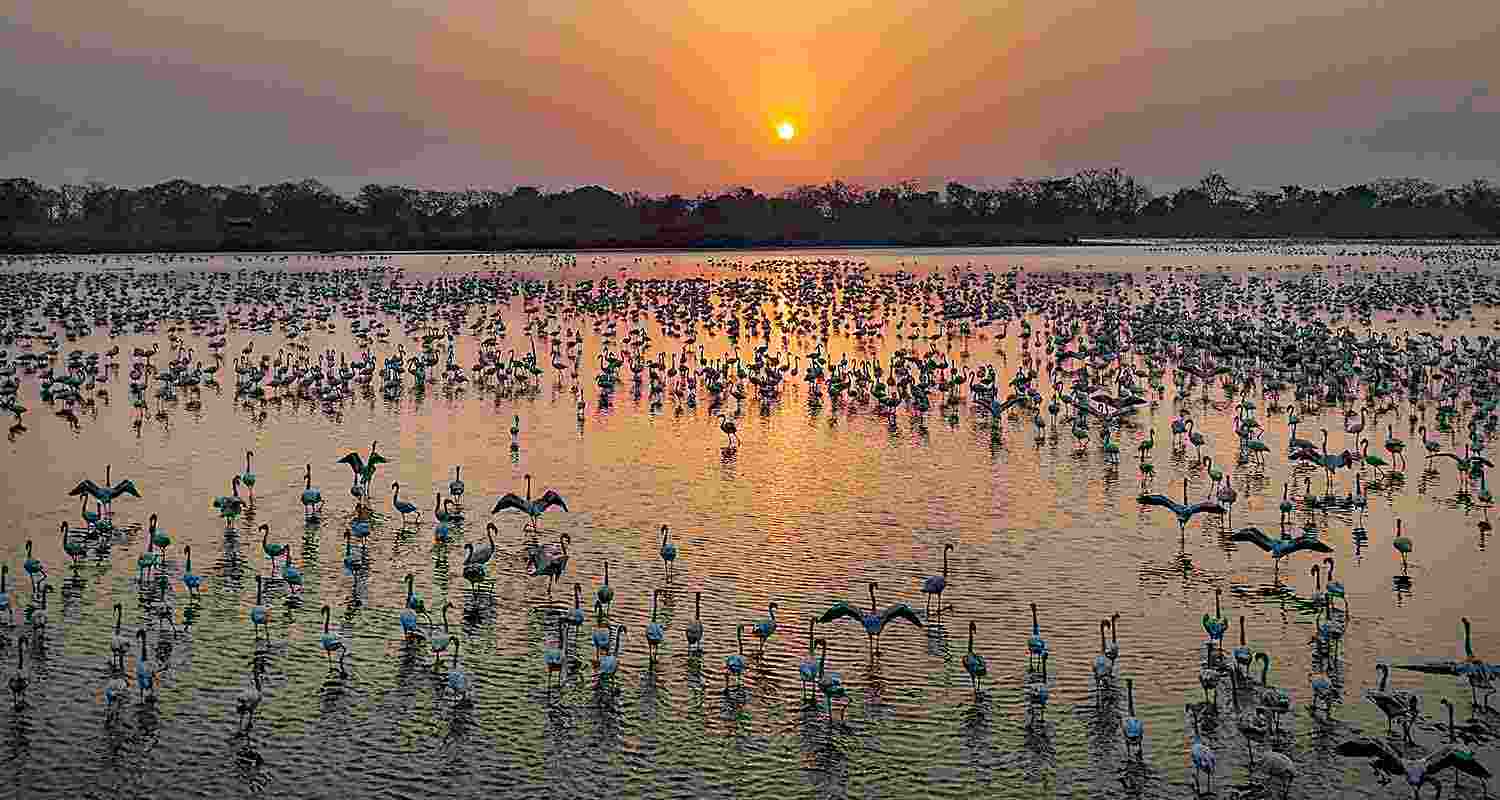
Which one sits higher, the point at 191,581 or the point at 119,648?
the point at 191,581

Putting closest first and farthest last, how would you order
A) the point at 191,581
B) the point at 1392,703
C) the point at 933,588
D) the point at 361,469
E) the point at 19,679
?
the point at 1392,703 < the point at 19,679 < the point at 933,588 < the point at 191,581 < the point at 361,469

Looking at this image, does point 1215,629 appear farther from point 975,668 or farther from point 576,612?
point 576,612

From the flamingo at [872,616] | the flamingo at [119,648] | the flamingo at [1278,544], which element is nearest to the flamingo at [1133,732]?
the flamingo at [872,616]

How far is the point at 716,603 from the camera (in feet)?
48.8

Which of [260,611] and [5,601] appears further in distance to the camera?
[5,601]

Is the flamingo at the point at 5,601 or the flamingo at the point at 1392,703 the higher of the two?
the flamingo at the point at 5,601

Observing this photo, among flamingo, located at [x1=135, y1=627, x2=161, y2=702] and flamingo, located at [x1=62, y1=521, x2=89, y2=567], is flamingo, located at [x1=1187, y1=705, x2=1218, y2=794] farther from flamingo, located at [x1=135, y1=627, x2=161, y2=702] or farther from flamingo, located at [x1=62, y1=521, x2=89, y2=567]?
flamingo, located at [x1=62, y1=521, x2=89, y2=567]

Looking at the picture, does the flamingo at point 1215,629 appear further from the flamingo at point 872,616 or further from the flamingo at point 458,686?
the flamingo at point 458,686

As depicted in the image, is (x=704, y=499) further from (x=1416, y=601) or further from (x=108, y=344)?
(x=108, y=344)

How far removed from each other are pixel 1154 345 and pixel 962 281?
81.9 feet

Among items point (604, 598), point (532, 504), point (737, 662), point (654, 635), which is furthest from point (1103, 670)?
point (532, 504)

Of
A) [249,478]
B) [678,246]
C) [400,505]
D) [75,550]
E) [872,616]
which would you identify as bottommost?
[872,616]

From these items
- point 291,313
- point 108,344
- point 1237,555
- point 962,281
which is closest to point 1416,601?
point 1237,555

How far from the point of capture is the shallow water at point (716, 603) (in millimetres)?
11273
